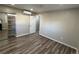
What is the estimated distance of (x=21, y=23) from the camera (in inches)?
192

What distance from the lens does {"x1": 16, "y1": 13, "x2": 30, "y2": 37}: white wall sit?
4.67 m

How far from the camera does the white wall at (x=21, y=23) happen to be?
15.3ft

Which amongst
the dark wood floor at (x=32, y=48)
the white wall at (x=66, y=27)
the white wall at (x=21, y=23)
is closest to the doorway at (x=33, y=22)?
the white wall at (x=21, y=23)

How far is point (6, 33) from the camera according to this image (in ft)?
12.8

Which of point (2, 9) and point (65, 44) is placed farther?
point (2, 9)

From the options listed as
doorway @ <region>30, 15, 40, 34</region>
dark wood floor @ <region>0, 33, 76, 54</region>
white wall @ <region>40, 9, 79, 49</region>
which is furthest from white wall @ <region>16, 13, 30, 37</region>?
white wall @ <region>40, 9, 79, 49</region>

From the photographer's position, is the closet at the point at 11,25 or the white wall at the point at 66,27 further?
the closet at the point at 11,25

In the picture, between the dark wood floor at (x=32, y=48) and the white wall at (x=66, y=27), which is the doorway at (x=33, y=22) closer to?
the white wall at (x=66, y=27)

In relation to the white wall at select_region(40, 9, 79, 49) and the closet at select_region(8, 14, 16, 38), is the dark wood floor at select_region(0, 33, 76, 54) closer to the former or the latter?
the white wall at select_region(40, 9, 79, 49)

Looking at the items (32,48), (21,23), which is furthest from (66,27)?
(21,23)

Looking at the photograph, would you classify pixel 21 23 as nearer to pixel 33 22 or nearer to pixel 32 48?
pixel 33 22
